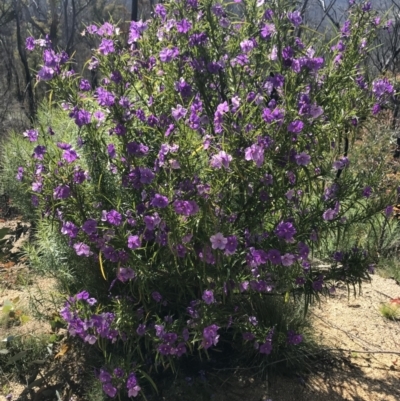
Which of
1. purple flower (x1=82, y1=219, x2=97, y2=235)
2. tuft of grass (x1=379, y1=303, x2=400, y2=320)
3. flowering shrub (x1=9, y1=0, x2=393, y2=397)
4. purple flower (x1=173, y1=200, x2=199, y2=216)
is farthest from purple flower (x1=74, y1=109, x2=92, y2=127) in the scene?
tuft of grass (x1=379, y1=303, x2=400, y2=320)

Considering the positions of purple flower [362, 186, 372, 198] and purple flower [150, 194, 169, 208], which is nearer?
purple flower [150, 194, 169, 208]

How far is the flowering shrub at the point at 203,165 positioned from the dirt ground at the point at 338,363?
0.33 m

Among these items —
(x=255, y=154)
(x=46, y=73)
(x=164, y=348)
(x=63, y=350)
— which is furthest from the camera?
(x=63, y=350)

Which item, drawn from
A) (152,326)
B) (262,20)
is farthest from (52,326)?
(262,20)

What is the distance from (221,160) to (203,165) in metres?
0.31

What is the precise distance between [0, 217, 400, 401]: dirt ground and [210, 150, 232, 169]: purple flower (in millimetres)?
1219

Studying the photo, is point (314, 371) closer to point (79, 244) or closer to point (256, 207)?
point (256, 207)

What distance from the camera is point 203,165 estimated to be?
200 cm

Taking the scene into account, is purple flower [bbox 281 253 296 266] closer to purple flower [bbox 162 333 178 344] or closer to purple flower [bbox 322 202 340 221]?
purple flower [bbox 322 202 340 221]

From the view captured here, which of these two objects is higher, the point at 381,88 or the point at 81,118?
the point at 381,88

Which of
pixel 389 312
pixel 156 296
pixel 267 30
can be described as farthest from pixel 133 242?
pixel 389 312

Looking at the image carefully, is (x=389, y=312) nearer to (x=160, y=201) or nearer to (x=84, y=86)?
(x=160, y=201)

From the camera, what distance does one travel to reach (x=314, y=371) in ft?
8.41

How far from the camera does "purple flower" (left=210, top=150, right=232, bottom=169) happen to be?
5.54 feet
